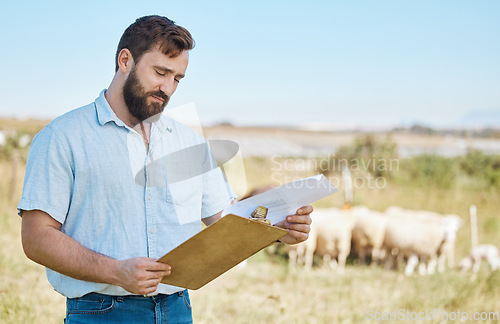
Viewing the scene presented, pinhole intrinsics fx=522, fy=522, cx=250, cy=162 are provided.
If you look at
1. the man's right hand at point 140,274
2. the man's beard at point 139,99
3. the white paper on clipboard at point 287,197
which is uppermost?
the man's beard at point 139,99

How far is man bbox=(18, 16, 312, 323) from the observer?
1634 mm

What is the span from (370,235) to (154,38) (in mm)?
8311

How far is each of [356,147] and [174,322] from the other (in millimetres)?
25009

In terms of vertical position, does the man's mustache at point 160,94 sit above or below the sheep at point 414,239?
above

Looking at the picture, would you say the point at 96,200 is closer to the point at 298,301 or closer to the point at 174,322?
the point at 174,322

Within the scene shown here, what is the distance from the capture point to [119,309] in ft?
5.90

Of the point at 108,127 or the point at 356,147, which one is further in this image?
the point at 356,147

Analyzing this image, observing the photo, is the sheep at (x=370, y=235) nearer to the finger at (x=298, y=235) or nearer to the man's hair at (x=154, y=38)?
the finger at (x=298, y=235)

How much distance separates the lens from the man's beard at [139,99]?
1.84 m

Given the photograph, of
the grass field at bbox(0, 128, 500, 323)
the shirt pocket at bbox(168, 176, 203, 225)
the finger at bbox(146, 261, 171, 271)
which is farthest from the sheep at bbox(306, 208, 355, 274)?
the finger at bbox(146, 261, 171, 271)

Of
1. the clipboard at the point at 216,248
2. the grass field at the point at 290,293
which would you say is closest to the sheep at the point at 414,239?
the grass field at the point at 290,293

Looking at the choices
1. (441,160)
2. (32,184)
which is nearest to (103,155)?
(32,184)

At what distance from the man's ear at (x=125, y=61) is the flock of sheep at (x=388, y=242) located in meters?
7.57

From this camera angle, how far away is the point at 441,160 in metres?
24.1
